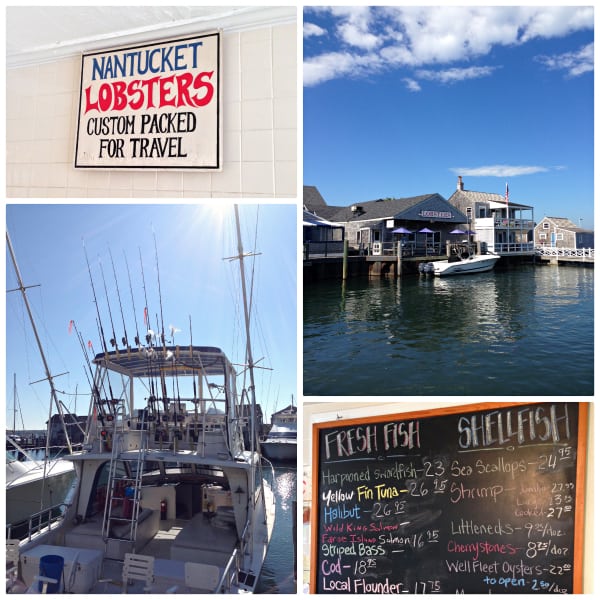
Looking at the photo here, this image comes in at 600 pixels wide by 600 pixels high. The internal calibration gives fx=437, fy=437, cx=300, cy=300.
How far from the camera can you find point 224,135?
205 cm

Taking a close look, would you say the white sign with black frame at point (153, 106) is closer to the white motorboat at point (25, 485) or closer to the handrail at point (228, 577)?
the handrail at point (228, 577)

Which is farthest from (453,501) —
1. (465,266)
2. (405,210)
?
(405,210)

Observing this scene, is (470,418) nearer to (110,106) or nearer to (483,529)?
(483,529)

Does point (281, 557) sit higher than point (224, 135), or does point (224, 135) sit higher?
point (224, 135)

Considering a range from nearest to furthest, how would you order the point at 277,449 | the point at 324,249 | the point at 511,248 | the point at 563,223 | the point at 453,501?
the point at 453,501 < the point at 277,449 < the point at 324,249 < the point at 511,248 < the point at 563,223

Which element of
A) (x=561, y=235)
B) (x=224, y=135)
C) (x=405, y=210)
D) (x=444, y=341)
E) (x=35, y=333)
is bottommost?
(x=444, y=341)

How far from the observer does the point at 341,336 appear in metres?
4.14

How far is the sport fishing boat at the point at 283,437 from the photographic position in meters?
2.45

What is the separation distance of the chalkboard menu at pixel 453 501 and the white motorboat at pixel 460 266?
8103 mm

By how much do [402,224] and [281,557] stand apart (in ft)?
31.8

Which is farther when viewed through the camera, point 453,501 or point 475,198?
point 475,198

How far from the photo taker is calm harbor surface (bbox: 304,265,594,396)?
3.08 metres

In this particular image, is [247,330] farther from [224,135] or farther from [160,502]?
[160,502]

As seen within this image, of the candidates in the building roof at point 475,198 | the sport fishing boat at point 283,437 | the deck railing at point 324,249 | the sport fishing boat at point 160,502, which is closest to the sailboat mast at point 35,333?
the sport fishing boat at point 160,502
